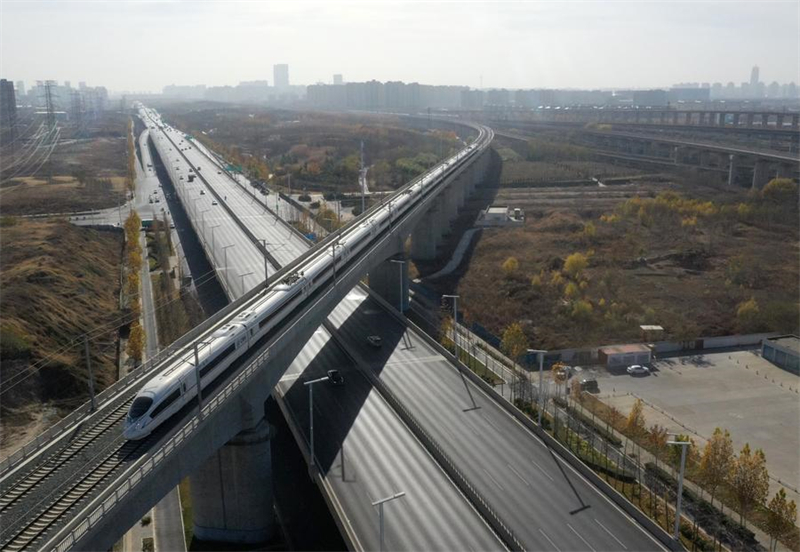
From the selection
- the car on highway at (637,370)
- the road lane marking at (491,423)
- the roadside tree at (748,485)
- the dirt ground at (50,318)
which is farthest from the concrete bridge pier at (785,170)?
the dirt ground at (50,318)

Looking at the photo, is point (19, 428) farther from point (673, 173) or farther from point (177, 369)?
point (673, 173)

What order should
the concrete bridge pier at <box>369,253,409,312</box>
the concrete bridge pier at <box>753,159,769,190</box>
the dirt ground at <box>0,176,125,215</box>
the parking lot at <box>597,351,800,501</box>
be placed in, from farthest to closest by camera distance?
the concrete bridge pier at <box>753,159,769,190</box>, the dirt ground at <box>0,176,125,215</box>, the concrete bridge pier at <box>369,253,409,312</box>, the parking lot at <box>597,351,800,501</box>

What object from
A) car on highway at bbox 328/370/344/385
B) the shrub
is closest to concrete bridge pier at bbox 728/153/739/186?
the shrub

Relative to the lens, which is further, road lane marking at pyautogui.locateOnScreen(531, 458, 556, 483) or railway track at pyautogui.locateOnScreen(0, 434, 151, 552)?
road lane marking at pyautogui.locateOnScreen(531, 458, 556, 483)

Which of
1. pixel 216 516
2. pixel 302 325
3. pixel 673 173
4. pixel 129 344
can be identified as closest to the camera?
pixel 216 516

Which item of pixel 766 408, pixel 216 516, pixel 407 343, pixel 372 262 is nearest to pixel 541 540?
pixel 216 516

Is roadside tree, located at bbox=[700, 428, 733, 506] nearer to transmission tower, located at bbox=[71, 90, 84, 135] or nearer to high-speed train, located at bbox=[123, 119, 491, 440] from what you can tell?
high-speed train, located at bbox=[123, 119, 491, 440]
